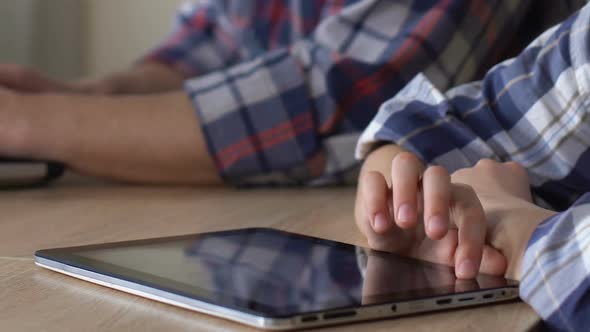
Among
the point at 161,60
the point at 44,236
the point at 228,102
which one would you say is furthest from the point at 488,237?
the point at 161,60

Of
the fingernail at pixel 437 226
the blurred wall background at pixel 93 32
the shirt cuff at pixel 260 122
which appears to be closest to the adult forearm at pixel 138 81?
the shirt cuff at pixel 260 122

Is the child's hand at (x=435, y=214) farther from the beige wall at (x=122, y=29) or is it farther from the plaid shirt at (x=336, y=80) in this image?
the beige wall at (x=122, y=29)

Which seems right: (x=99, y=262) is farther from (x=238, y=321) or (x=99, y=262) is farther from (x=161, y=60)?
(x=161, y=60)

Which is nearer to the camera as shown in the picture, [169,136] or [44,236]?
[44,236]

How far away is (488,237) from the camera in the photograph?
0.51 m

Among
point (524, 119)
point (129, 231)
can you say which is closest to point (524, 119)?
point (524, 119)

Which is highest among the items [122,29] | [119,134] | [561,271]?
[122,29]

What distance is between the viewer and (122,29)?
1.91m

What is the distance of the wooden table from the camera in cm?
41

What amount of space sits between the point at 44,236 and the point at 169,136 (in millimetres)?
316

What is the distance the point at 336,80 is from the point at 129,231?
13.5 inches

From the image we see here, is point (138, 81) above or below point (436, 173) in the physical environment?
above

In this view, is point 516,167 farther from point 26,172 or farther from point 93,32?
point 93,32

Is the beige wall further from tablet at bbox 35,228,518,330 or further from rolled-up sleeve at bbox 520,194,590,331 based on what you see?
rolled-up sleeve at bbox 520,194,590,331
